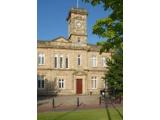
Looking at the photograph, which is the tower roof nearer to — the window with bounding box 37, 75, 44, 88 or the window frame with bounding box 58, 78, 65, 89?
the window frame with bounding box 58, 78, 65, 89

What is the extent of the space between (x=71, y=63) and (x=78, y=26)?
4767 millimetres

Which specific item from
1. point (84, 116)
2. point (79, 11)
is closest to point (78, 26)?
point (79, 11)

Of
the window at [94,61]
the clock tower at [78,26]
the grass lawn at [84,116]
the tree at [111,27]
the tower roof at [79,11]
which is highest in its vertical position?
the tower roof at [79,11]

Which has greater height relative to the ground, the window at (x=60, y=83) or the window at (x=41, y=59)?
the window at (x=41, y=59)

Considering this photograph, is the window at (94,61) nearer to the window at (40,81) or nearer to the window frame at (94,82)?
the window frame at (94,82)

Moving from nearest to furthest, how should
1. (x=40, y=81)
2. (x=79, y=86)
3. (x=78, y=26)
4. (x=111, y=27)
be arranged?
1. (x=111, y=27)
2. (x=40, y=81)
3. (x=79, y=86)
4. (x=78, y=26)

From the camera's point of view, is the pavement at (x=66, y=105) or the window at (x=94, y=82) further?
the window at (x=94, y=82)

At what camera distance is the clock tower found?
3444 centimetres

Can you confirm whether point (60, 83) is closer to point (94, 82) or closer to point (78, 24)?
point (94, 82)

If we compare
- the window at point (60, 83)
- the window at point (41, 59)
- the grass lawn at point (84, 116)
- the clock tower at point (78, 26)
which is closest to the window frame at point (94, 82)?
the window at point (60, 83)

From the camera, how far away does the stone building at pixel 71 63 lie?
33.2m

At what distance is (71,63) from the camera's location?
1350 inches

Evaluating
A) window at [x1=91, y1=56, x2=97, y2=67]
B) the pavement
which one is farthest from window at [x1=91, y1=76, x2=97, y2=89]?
the pavement
